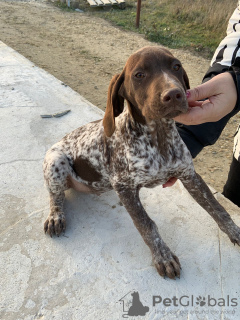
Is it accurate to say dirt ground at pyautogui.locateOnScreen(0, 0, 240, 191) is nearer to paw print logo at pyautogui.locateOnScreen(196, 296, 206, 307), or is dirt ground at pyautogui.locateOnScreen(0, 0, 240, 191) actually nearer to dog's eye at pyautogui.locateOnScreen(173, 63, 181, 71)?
paw print logo at pyautogui.locateOnScreen(196, 296, 206, 307)

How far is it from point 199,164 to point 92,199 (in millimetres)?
2523

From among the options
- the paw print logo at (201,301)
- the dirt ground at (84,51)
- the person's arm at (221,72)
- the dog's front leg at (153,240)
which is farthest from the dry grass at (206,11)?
the paw print logo at (201,301)

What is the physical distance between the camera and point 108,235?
3.21m

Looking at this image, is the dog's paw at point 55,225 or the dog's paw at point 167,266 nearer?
the dog's paw at point 167,266

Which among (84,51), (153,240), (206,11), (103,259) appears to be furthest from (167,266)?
(206,11)

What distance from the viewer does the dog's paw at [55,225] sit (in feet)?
10.4

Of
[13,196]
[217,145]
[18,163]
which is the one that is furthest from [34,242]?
[217,145]

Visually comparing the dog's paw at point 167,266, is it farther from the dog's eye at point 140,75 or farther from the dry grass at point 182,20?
the dry grass at point 182,20

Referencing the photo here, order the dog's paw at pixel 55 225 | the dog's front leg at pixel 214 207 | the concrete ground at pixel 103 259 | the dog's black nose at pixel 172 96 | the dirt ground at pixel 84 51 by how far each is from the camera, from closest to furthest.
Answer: the dog's black nose at pixel 172 96 < the concrete ground at pixel 103 259 < the dog's front leg at pixel 214 207 < the dog's paw at pixel 55 225 < the dirt ground at pixel 84 51

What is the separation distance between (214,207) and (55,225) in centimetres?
161

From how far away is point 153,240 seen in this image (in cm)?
285

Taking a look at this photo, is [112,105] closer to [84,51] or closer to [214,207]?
[214,207]

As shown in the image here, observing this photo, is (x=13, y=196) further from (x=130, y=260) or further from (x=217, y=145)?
(x=217, y=145)

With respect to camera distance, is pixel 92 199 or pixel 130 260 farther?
pixel 92 199
